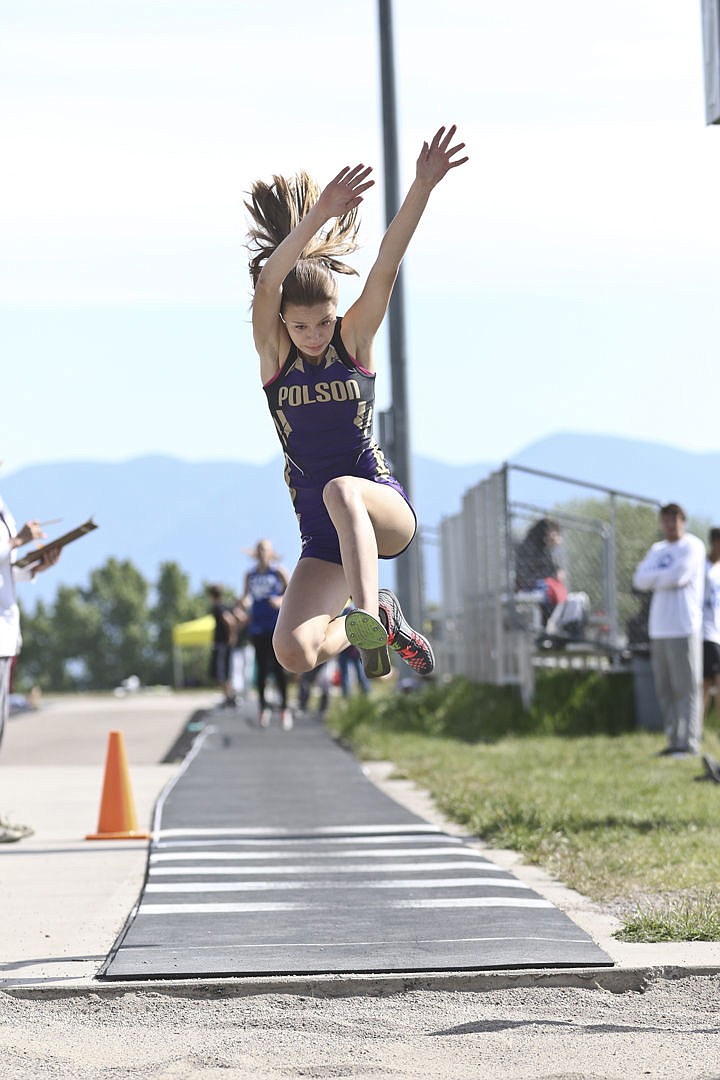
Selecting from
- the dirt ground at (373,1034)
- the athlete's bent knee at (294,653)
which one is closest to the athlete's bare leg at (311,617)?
the athlete's bent knee at (294,653)

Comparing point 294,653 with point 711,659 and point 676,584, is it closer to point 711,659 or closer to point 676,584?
point 676,584

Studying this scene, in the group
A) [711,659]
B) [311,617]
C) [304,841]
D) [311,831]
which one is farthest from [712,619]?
[311,617]

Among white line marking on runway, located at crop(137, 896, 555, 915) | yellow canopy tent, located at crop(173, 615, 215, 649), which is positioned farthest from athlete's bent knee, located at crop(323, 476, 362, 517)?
yellow canopy tent, located at crop(173, 615, 215, 649)

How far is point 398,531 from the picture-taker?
6102 millimetres

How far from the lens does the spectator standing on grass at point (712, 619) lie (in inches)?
602

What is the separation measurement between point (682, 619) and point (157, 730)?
9307 mm

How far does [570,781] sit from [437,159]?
6.89 meters

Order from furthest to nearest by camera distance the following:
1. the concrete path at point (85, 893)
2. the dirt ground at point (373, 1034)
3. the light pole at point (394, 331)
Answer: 1. the light pole at point (394, 331)
2. the concrete path at point (85, 893)
3. the dirt ground at point (373, 1034)

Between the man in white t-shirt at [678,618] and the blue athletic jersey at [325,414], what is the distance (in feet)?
27.1

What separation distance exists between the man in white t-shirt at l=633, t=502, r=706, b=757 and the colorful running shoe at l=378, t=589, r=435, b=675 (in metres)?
7.90

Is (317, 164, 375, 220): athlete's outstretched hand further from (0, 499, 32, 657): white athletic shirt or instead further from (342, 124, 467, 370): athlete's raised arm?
(0, 499, 32, 657): white athletic shirt

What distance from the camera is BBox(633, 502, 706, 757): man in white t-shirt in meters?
13.8

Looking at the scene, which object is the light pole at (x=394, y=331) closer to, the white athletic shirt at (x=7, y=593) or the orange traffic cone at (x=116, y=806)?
the orange traffic cone at (x=116, y=806)

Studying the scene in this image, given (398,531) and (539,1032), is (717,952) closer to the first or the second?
(539,1032)
